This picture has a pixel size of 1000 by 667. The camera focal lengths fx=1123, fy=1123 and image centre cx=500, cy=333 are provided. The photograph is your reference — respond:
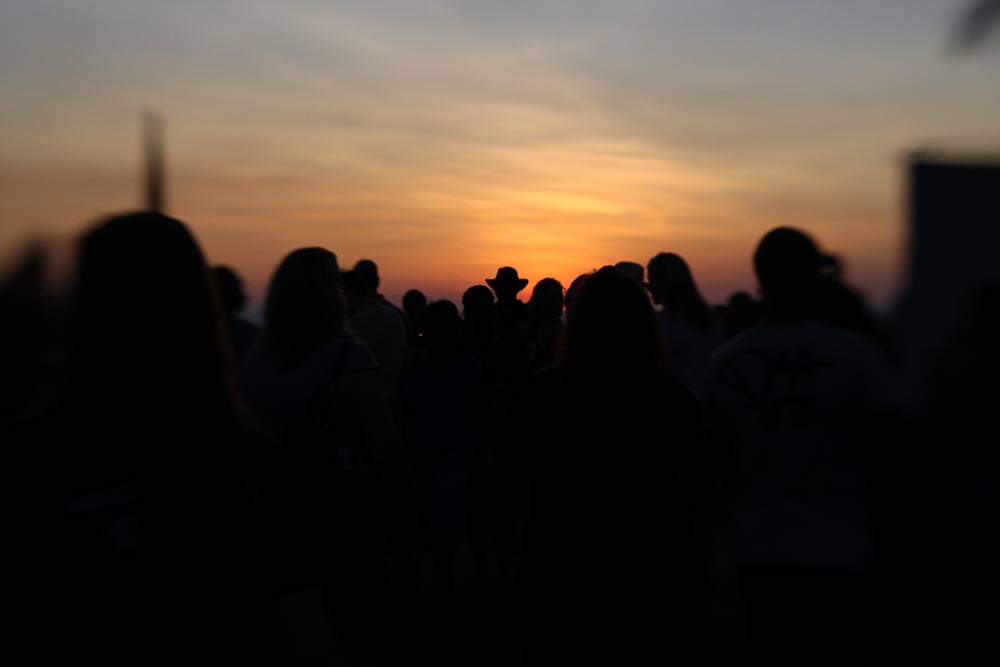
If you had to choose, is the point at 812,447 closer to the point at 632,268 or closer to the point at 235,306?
the point at 235,306

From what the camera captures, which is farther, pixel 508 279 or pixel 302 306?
pixel 508 279

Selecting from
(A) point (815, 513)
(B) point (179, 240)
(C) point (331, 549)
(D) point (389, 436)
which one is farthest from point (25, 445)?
(A) point (815, 513)

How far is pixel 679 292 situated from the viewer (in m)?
6.66

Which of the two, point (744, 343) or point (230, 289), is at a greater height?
point (230, 289)

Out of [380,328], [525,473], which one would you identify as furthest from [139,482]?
[380,328]

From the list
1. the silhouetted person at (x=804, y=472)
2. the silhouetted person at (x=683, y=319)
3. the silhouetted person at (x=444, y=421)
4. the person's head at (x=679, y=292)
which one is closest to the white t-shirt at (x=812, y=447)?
the silhouetted person at (x=804, y=472)

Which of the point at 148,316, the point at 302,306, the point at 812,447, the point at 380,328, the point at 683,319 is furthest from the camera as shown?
the point at 380,328

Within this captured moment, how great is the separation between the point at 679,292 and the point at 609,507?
3234mm

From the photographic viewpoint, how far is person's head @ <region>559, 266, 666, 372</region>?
12.2 ft

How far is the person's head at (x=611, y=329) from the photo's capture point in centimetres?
372

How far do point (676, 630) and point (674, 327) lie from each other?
317 centimetres

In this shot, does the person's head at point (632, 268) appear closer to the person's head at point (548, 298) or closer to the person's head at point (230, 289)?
the person's head at point (548, 298)

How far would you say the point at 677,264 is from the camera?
6.70m

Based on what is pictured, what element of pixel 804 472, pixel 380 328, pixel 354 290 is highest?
pixel 354 290
